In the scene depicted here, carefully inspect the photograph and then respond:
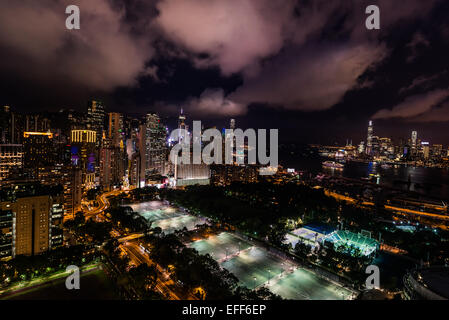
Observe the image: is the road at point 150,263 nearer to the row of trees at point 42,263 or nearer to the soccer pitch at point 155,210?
the row of trees at point 42,263

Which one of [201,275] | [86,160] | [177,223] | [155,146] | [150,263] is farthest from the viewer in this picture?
[155,146]

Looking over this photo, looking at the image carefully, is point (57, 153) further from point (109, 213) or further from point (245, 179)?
point (245, 179)

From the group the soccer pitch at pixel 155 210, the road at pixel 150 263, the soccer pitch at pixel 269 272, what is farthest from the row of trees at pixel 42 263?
the soccer pitch at pixel 155 210

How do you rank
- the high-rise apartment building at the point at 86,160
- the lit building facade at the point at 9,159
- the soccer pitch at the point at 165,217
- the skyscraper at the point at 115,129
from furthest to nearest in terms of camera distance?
the skyscraper at the point at 115,129
the high-rise apartment building at the point at 86,160
the lit building facade at the point at 9,159
the soccer pitch at the point at 165,217

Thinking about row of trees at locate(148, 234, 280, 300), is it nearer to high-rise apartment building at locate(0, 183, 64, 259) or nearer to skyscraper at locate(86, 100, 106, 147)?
high-rise apartment building at locate(0, 183, 64, 259)

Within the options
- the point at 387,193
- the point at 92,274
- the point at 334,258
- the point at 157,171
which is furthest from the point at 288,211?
the point at 157,171

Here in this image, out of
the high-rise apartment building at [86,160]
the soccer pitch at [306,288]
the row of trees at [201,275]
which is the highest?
the high-rise apartment building at [86,160]

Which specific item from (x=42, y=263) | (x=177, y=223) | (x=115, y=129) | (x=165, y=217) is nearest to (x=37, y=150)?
(x=165, y=217)

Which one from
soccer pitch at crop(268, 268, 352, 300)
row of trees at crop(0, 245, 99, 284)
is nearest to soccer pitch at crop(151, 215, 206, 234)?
row of trees at crop(0, 245, 99, 284)

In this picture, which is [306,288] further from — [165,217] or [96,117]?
[96,117]
